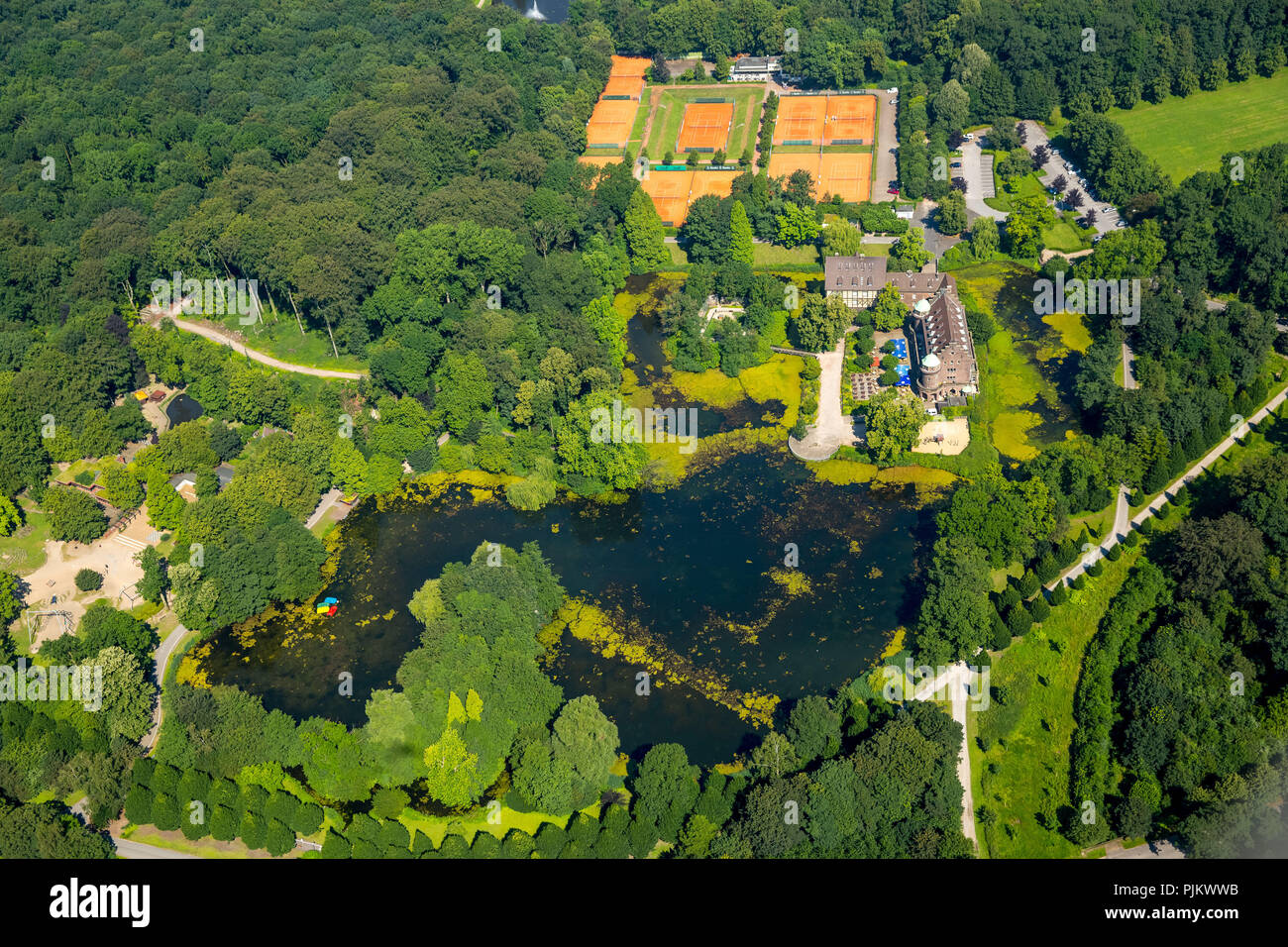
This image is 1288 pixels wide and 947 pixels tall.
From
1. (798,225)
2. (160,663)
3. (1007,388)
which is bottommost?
(160,663)

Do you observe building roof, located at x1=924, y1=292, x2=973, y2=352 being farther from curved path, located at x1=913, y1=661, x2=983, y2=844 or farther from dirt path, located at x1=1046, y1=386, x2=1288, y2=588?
curved path, located at x1=913, y1=661, x2=983, y2=844

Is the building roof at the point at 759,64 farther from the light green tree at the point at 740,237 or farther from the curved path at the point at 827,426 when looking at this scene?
the curved path at the point at 827,426

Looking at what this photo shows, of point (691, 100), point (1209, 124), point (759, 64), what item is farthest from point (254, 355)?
point (1209, 124)


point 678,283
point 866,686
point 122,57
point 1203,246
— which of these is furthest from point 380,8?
point 866,686

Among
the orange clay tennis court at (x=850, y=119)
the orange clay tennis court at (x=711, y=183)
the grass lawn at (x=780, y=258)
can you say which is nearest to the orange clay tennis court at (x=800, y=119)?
the orange clay tennis court at (x=850, y=119)

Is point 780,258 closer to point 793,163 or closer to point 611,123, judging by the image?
point 793,163

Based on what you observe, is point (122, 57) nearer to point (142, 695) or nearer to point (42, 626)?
point (42, 626)
